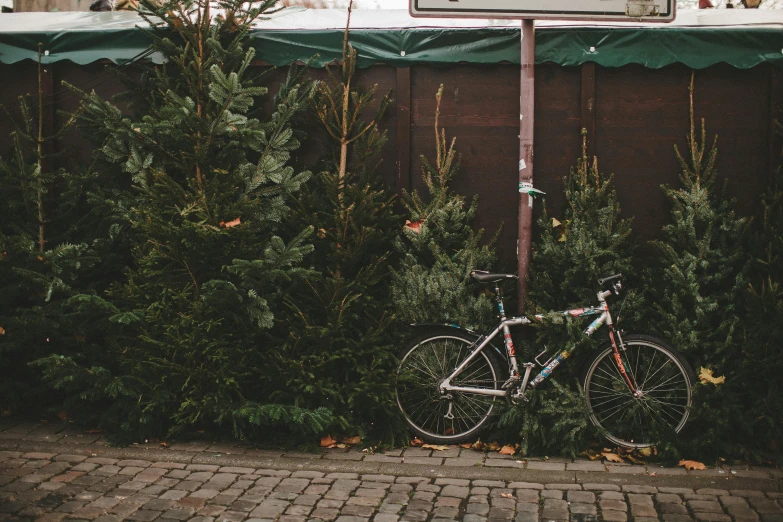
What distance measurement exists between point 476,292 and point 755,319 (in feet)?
6.44

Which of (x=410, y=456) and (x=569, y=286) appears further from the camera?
(x=569, y=286)

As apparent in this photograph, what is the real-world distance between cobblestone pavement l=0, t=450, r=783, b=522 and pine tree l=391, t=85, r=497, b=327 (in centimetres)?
127

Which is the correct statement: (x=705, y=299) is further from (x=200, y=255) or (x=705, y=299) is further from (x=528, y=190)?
(x=200, y=255)

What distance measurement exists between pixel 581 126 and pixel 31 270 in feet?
14.2

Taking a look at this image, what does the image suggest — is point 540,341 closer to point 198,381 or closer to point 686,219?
point 686,219

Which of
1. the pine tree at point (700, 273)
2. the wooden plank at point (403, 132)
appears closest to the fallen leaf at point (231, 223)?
the wooden plank at point (403, 132)

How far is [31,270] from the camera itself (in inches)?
222

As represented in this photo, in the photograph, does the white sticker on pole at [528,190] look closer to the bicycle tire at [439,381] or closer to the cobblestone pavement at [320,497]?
the bicycle tire at [439,381]

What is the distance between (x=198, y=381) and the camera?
17.5 feet

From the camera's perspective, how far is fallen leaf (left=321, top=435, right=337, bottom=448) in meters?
5.49

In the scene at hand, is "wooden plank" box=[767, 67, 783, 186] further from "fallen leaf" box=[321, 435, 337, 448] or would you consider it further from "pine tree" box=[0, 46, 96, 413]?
"pine tree" box=[0, 46, 96, 413]

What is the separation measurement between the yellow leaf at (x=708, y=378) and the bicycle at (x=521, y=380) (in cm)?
8

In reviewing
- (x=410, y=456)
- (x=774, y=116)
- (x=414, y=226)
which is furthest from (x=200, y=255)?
(x=774, y=116)

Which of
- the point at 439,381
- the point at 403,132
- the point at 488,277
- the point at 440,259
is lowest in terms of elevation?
the point at 439,381
